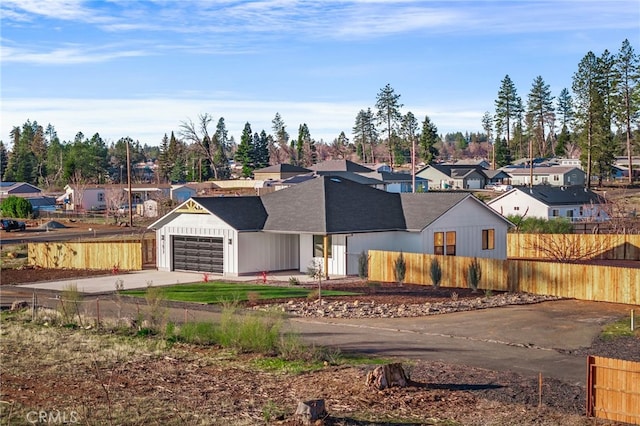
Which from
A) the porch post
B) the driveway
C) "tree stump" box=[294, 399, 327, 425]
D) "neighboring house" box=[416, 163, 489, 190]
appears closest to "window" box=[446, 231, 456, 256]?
the porch post

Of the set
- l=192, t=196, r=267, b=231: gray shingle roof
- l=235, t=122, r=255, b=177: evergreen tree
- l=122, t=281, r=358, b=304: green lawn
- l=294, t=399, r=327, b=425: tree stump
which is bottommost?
l=294, t=399, r=327, b=425: tree stump

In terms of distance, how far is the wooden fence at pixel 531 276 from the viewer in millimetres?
33250

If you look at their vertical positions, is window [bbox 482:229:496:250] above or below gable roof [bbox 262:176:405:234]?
below

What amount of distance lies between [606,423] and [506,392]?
8.80 feet

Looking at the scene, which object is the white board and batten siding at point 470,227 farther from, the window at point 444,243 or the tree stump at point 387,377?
the tree stump at point 387,377

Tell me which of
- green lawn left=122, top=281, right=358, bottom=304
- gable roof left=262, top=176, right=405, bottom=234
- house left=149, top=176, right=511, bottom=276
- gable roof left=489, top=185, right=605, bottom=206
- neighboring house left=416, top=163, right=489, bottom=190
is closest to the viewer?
green lawn left=122, top=281, right=358, bottom=304

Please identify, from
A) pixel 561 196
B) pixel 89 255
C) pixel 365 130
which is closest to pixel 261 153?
pixel 365 130

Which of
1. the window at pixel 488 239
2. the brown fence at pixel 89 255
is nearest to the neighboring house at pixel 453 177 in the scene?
the window at pixel 488 239

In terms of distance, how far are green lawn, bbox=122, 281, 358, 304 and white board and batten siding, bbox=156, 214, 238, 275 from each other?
431 cm

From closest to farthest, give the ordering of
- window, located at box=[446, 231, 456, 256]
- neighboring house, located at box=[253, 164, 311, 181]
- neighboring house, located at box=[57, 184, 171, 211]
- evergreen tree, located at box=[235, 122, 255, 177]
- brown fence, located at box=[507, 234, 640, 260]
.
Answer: window, located at box=[446, 231, 456, 256] → brown fence, located at box=[507, 234, 640, 260] → neighboring house, located at box=[57, 184, 171, 211] → neighboring house, located at box=[253, 164, 311, 181] → evergreen tree, located at box=[235, 122, 255, 177]

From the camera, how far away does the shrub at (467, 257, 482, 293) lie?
36219 millimetres

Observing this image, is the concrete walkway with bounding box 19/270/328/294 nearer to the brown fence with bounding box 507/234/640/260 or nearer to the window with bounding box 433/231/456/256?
the window with bounding box 433/231/456/256

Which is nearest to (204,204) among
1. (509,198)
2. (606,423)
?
(606,423)

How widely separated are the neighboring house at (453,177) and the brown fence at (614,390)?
108 m
